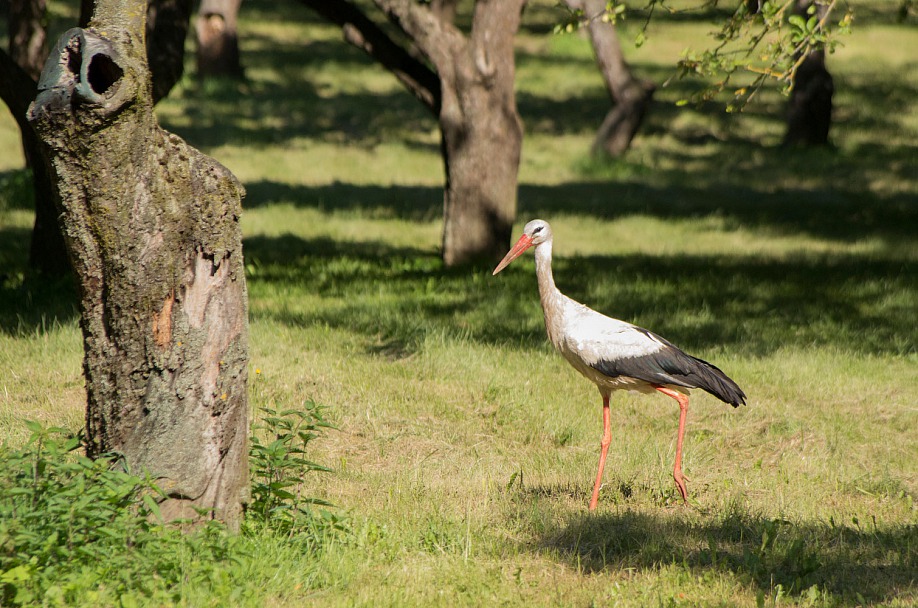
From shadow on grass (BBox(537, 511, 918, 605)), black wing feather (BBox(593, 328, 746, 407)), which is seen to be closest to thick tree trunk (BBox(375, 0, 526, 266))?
black wing feather (BBox(593, 328, 746, 407))

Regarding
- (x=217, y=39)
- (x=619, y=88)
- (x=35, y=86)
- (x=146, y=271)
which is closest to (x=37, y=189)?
(x=35, y=86)

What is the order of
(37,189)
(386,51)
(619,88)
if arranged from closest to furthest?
(37,189), (386,51), (619,88)

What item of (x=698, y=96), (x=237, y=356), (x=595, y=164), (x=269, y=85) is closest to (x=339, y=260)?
(x=698, y=96)

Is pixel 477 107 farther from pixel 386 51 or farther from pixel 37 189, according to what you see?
pixel 37 189

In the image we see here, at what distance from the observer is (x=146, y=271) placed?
438cm

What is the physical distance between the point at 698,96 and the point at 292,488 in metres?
4.95

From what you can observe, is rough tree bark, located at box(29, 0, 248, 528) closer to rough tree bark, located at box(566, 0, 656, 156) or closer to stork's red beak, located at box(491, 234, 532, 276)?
stork's red beak, located at box(491, 234, 532, 276)

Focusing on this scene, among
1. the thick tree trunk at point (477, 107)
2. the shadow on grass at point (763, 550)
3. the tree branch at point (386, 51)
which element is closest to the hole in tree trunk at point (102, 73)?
the shadow on grass at point (763, 550)

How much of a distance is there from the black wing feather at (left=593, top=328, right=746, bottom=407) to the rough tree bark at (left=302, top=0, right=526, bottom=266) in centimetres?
562

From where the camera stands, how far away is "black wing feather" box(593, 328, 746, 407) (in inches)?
229

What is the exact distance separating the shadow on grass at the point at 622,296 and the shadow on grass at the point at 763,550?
3.49 metres

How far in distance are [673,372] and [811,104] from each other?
1637 cm

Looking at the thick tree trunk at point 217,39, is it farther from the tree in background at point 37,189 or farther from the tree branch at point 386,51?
the tree in background at point 37,189

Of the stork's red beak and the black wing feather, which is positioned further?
the stork's red beak
